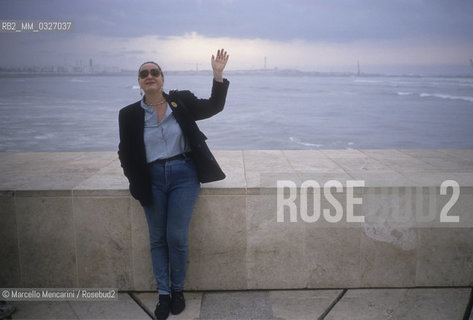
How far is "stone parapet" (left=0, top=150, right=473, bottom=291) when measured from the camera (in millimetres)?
3455

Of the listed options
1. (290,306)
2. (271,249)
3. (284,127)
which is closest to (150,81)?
(271,249)

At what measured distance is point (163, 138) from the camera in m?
3.13

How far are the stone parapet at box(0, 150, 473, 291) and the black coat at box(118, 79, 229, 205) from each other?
35 cm

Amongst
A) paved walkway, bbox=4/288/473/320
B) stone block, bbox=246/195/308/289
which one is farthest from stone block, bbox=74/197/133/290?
stone block, bbox=246/195/308/289

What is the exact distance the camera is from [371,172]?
3.99m

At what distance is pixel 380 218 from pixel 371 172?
62 centimetres

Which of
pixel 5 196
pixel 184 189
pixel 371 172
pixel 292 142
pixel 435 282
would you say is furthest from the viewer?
pixel 292 142

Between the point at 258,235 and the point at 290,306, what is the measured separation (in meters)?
0.65

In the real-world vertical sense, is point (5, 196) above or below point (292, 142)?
above

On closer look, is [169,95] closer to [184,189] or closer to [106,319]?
[184,189]

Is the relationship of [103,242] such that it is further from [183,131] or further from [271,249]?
[271,249]

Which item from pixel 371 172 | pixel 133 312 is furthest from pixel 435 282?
pixel 133 312

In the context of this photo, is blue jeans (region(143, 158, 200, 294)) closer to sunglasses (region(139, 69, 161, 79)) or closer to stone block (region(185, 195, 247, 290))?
stone block (region(185, 195, 247, 290))

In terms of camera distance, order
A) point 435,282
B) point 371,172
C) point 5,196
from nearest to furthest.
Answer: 1. point 5,196
2. point 435,282
3. point 371,172
